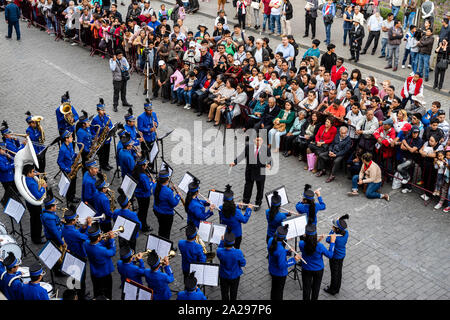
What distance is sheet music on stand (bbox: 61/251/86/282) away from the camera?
9031 millimetres

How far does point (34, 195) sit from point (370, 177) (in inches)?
286

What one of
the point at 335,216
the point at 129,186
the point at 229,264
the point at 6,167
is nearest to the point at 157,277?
the point at 229,264

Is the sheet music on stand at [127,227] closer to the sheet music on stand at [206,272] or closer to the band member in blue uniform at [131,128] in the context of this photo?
the sheet music on stand at [206,272]

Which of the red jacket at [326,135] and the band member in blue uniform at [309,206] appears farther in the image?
the red jacket at [326,135]

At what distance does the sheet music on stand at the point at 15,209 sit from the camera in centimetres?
1033

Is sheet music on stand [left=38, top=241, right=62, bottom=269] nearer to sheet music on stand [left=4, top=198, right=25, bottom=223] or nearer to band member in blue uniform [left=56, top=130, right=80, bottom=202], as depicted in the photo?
sheet music on stand [left=4, top=198, right=25, bottom=223]

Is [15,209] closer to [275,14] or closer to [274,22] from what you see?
[275,14]

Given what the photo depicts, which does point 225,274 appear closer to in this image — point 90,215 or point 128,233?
point 128,233

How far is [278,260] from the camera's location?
361 inches

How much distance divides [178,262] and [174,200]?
4.22 feet

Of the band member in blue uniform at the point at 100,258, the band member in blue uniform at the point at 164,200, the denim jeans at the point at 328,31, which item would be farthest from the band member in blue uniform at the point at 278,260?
the denim jeans at the point at 328,31

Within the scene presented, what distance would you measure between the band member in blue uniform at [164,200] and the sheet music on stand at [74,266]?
2286mm
